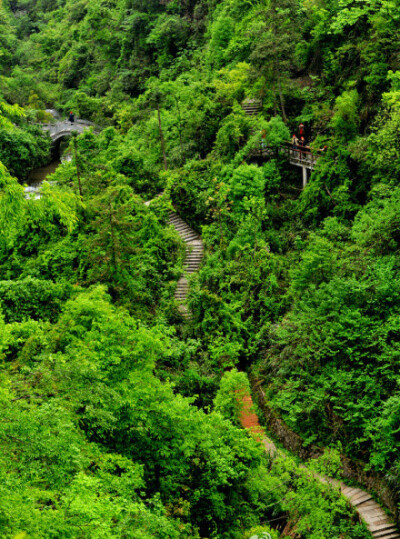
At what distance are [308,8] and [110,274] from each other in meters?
20.3

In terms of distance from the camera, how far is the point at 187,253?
25.3 metres

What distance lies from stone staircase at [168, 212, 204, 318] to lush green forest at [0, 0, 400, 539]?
1.79ft

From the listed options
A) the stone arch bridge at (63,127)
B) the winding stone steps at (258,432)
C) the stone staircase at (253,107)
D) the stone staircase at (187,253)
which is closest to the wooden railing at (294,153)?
the stone staircase at (253,107)

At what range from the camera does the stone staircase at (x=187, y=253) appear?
920 inches

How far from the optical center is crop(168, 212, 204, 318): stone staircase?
920 inches

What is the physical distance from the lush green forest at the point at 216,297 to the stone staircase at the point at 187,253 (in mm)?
547

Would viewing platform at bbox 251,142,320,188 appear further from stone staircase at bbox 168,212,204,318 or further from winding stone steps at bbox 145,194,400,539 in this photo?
winding stone steps at bbox 145,194,400,539

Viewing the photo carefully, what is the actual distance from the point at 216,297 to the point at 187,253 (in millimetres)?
4696

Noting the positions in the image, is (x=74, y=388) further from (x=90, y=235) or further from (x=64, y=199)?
(x=90, y=235)

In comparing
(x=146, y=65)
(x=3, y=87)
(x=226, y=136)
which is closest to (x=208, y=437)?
(x=226, y=136)

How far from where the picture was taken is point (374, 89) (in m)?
22.9

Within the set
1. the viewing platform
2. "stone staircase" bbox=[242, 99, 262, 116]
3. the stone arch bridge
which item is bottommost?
the stone arch bridge

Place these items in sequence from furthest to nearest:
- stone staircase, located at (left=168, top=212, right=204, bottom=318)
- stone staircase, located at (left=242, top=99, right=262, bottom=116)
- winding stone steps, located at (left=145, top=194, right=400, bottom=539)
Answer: stone staircase, located at (left=242, top=99, right=262, bottom=116) < stone staircase, located at (left=168, top=212, right=204, bottom=318) < winding stone steps, located at (left=145, top=194, right=400, bottom=539)

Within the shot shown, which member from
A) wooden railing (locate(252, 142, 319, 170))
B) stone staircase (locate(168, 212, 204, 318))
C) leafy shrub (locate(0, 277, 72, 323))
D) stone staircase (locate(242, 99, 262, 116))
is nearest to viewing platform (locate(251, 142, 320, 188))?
wooden railing (locate(252, 142, 319, 170))
